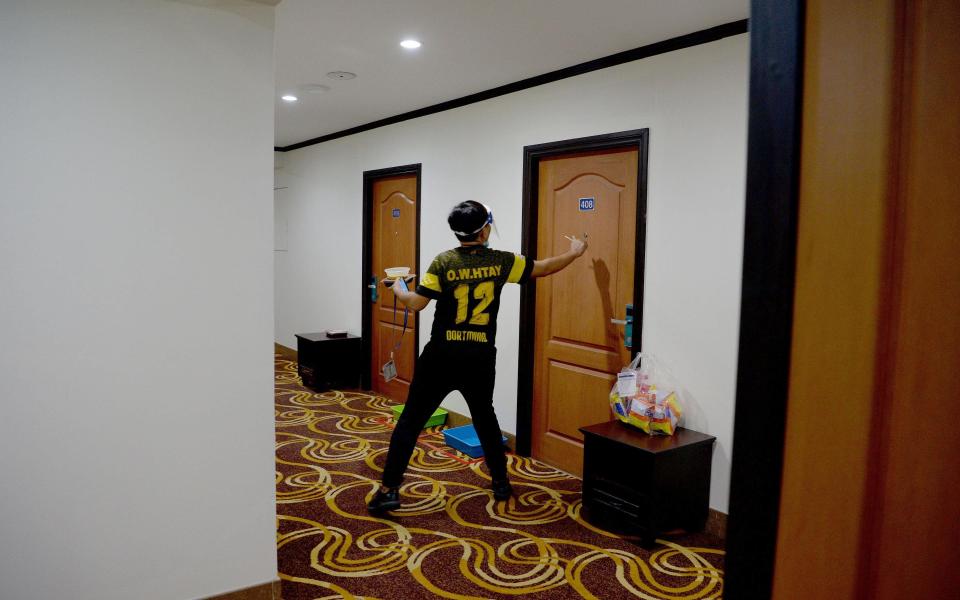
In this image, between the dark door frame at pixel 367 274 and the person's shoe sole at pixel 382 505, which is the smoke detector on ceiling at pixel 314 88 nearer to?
the dark door frame at pixel 367 274

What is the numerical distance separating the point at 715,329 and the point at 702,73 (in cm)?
123

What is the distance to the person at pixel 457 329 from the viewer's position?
2932 mm

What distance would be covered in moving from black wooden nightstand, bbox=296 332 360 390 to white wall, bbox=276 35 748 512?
1.05 metres

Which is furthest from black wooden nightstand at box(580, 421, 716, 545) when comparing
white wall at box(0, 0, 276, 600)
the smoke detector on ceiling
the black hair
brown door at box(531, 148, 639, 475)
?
the smoke detector on ceiling

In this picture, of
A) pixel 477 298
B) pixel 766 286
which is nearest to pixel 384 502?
pixel 477 298

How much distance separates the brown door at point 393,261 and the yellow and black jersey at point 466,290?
202 cm

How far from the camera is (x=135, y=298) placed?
6.45 ft

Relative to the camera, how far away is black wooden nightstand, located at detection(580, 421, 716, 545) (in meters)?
2.72

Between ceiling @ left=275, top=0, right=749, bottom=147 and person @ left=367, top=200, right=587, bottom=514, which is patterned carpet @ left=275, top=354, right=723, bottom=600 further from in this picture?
ceiling @ left=275, top=0, right=749, bottom=147

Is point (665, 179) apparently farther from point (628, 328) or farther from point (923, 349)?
point (923, 349)

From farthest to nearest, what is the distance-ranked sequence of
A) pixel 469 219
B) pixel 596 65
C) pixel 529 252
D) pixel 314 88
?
1. pixel 314 88
2. pixel 529 252
3. pixel 596 65
4. pixel 469 219

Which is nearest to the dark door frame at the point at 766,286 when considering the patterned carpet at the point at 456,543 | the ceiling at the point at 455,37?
the patterned carpet at the point at 456,543

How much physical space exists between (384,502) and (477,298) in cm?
110

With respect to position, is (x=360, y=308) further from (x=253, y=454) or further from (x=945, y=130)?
(x=945, y=130)
